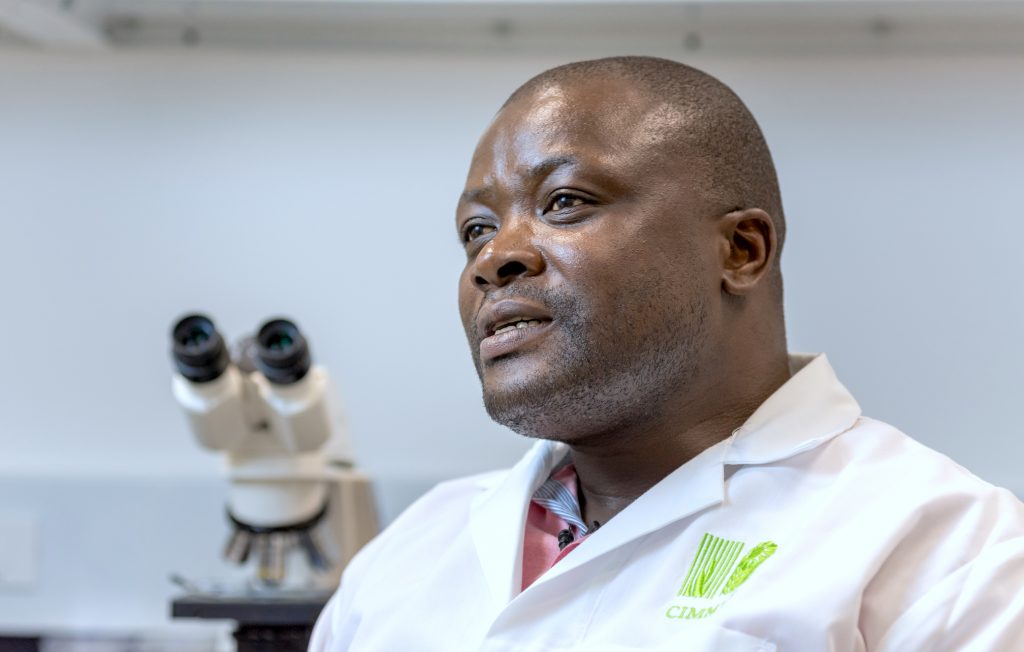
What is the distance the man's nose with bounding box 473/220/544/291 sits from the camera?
1.13 metres

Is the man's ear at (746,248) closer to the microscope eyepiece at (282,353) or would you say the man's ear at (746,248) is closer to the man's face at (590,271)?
the man's face at (590,271)

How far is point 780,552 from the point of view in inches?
38.8

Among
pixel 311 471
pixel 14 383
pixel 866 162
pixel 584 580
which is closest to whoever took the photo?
pixel 584 580

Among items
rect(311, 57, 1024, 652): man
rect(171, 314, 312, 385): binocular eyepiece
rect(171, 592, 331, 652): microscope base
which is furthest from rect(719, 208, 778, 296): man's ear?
rect(171, 592, 331, 652): microscope base

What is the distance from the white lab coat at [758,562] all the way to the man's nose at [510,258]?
0.25 meters

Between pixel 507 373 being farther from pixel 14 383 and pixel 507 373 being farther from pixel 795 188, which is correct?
pixel 14 383

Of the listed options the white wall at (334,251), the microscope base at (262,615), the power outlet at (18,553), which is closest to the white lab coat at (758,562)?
the microscope base at (262,615)

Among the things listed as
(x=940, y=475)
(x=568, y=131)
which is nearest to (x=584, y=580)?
(x=940, y=475)

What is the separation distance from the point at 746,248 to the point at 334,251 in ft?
4.48

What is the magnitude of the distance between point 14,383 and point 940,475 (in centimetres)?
207

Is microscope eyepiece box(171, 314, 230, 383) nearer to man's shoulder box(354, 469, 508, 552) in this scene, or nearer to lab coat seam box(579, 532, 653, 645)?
man's shoulder box(354, 469, 508, 552)

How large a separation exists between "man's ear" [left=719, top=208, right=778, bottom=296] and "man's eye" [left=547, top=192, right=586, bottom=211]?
16cm

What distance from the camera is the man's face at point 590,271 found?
1.11m

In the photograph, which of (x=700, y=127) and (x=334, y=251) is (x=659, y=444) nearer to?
(x=700, y=127)
